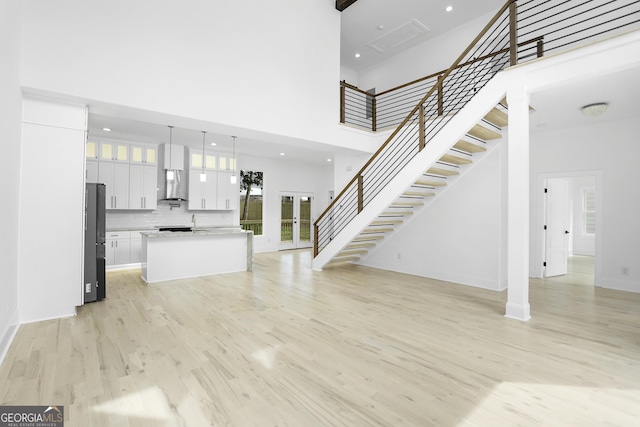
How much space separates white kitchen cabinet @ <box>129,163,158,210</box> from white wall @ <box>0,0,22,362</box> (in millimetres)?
4053

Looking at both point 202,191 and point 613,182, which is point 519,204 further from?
point 202,191

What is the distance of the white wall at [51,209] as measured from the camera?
12.2ft

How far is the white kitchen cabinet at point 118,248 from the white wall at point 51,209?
3451 mm

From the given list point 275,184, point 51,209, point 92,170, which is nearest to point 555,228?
point 275,184

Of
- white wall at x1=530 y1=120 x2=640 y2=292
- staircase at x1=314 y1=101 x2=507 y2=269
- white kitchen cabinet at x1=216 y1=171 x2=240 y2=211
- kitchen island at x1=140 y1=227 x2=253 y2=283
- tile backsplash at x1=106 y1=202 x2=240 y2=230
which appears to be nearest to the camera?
staircase at x1=314 y1=101 x2=507 y2=269

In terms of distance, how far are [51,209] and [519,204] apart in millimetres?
5839

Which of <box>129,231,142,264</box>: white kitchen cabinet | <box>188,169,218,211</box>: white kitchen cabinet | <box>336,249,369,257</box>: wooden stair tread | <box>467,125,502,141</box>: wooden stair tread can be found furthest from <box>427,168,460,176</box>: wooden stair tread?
<box>129,231,142,264</box>: white kitchen cabinet

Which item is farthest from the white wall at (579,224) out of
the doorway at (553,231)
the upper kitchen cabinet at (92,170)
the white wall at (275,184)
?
the upper kitchen cabinet at (92,170)

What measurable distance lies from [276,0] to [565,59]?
4.56 m

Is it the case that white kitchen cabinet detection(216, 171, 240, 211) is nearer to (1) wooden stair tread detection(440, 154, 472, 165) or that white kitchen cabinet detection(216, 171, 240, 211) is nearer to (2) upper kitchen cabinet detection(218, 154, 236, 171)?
(2) upper kitchen cabinet detection(218, 154, 236, 171)

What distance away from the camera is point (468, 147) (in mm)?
5270

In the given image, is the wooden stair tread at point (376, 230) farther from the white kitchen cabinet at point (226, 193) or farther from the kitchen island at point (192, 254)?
the white kitchen cabinet at point (226, 193)
